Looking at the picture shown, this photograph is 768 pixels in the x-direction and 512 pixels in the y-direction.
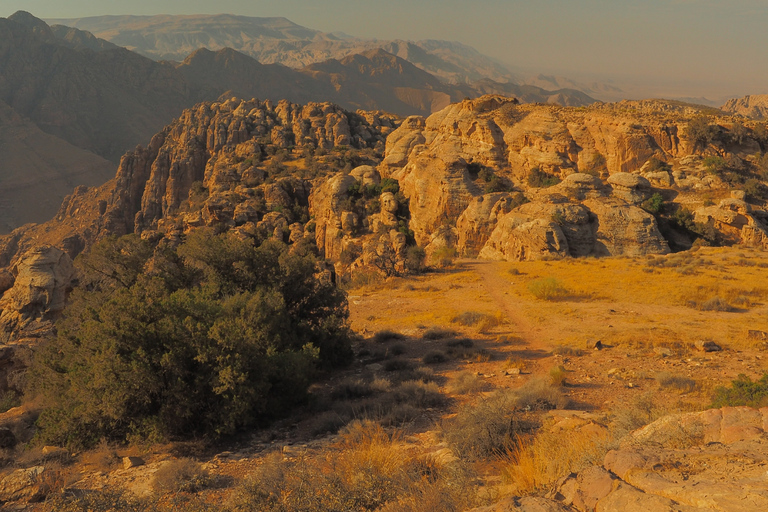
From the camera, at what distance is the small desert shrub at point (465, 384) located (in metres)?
9.20

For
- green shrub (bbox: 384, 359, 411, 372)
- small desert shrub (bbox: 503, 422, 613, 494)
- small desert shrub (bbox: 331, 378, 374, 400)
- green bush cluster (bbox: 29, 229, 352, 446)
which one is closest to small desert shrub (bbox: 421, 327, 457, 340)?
green shrub (bbox: 384, 359, 411, 372)

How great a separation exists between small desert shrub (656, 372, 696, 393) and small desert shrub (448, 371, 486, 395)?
343 cm

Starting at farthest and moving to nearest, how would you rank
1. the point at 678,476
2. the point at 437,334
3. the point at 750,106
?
the point at 750,106 < the point at 437,334 < the point at 678,476

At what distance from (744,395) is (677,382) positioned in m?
1.79

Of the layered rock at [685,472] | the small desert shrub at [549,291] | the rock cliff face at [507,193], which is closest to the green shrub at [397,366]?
the layered rock at [685,472]

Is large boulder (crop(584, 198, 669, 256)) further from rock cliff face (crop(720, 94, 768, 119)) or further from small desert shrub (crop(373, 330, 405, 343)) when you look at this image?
rock cliff face (crop(720, 94, 768, 119))

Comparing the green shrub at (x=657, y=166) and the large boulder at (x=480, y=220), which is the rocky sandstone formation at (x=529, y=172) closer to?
the large boulder at (x=480, y=220)

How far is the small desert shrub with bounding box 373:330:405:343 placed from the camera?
13812 mm

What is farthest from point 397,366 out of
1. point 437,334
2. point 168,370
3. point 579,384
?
point 168,370

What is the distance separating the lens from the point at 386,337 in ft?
45.6

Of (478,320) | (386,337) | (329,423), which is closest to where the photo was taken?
(329,423)

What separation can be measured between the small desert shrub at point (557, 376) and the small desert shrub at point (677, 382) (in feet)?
5.85

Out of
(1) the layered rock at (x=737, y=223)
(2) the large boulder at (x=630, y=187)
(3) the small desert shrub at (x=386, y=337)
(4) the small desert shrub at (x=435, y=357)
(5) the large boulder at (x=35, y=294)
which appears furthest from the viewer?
(2) the large boulder at (x=630, y=187)

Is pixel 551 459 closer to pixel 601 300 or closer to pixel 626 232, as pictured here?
pixel 601 300
